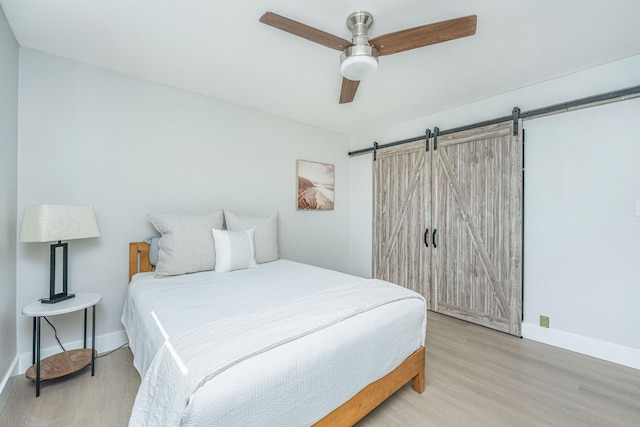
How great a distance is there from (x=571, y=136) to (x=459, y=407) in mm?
2591

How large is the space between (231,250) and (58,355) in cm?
149

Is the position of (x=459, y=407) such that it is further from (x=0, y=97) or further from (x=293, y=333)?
(x=0, y=97)

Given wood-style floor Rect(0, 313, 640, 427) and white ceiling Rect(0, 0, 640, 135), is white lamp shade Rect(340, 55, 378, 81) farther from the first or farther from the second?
wood-style floor Rect(0, 313, 640, 427)

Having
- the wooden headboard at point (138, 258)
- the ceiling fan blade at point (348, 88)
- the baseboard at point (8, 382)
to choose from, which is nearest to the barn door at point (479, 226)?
the ceiling fan blade at point (348, 88)

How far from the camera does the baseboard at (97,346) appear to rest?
214cm

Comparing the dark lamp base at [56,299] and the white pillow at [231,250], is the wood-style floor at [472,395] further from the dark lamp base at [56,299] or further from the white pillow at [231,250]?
the white pillow at [231,250]

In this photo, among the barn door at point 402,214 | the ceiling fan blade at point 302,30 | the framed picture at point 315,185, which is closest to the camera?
the ceiling fan blade at point 302,30

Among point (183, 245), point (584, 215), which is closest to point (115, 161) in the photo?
point (183, 245)

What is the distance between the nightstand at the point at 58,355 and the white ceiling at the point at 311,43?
6.44ft

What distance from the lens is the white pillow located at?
2.54m

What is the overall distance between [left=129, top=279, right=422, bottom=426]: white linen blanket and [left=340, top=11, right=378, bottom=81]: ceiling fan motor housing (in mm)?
1539

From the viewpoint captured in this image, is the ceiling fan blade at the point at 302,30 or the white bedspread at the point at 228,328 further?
the ceiling fan blade at the point at 302,30

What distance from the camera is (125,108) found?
2.57 metres

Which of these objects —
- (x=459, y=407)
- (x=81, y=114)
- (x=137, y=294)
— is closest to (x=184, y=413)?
(x=137, y=294)
